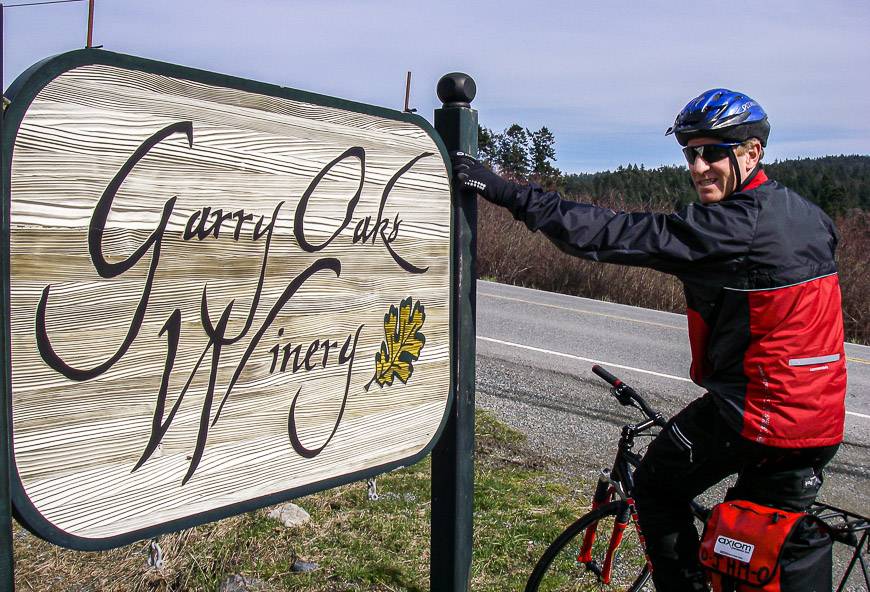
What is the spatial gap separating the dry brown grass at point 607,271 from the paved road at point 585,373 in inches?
50.0

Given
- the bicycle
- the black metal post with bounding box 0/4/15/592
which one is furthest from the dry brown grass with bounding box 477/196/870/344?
the black metal post with bounding box 0/4/15/592

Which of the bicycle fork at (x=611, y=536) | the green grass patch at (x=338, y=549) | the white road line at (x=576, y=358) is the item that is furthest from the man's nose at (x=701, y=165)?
the white road line at (x=576, y=358)

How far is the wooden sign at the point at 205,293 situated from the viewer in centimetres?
153

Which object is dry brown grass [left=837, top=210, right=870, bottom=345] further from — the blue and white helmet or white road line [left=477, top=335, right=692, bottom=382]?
the blue and white helmet

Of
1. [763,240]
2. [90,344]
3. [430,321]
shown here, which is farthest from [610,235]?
[90,344]

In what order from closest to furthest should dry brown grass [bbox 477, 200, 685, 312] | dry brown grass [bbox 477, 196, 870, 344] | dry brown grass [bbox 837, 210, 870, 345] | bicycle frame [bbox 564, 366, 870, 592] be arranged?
bicycle frame [bbox 564, 366, 870, 592] < dry brown grass [bbox 837, 210, 870, 345] < dry brown grass [bbox 477, 196, 870, 344] < dry brown grass [bbox 477, 200, 685, 312]

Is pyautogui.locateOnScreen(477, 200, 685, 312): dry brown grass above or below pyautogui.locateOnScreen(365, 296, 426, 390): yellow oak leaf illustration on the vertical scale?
below

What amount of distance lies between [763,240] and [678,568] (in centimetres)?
115

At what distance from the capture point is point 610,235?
93.0 inches

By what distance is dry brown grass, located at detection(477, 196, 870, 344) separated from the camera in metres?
14.5

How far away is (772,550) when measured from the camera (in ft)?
7.45

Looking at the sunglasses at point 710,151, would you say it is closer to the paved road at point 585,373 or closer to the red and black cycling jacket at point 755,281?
the red and black cycling jacket at point 755,281

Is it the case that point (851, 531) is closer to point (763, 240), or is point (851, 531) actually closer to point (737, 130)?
point (763, 240)

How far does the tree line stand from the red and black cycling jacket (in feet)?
31.5
